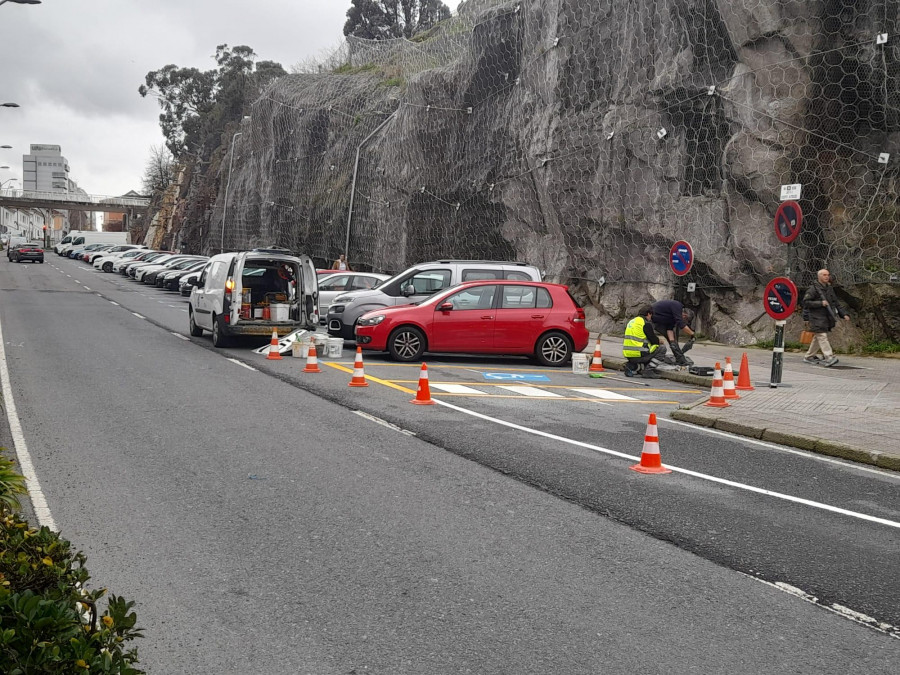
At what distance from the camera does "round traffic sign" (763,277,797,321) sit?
41.7ft

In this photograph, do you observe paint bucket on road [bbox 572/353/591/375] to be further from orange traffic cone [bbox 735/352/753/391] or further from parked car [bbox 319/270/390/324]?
parked car [bbox 319/270/390/324]

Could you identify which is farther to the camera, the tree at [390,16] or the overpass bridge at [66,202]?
the overpass bridge at [66,202]

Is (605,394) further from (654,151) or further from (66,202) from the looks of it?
(66,202)

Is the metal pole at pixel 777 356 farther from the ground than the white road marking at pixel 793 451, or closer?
farther from the ground

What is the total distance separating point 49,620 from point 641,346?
13.7 metres

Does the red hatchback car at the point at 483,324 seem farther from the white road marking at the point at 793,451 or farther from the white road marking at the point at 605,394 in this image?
the white road marking at the point at 793,451

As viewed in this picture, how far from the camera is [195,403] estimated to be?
10688 millimetres

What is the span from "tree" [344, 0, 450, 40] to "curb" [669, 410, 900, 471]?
210 ft

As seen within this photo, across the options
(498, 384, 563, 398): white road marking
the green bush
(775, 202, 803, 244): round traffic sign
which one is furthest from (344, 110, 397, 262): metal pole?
the green bush

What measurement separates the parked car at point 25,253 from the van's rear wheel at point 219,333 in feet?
170

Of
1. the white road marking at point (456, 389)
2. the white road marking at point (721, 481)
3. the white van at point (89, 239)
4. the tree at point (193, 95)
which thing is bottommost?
the white road marking at point (721, 481)

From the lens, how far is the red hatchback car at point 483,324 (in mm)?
16078

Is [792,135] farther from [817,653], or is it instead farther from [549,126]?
[817,653]

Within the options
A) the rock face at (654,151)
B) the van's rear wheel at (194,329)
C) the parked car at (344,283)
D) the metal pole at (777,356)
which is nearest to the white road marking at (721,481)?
the metal pole at (777,356)
